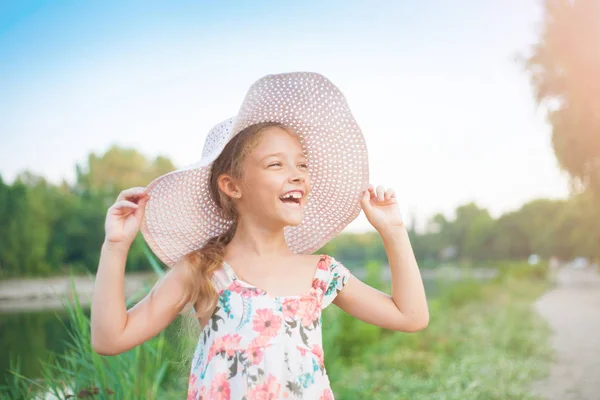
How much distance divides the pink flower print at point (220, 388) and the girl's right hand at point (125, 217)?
0.42 metres

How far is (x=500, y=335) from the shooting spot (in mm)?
6738

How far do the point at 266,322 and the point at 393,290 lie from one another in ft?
1.39

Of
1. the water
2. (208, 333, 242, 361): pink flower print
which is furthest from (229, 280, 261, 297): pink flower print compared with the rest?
the water

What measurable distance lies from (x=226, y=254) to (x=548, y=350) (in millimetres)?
5181

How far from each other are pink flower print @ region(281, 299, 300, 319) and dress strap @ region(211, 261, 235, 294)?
0.17 meters

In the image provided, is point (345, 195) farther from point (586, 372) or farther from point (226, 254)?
point (586, 372)

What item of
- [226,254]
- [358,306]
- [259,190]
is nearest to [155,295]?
[226,254]

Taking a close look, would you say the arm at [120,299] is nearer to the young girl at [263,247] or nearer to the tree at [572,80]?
the young girl at [263,247]

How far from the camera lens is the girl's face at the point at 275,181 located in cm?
161

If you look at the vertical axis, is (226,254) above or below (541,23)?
below

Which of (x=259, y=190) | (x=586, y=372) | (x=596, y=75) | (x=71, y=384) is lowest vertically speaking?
(x=71, y=384)

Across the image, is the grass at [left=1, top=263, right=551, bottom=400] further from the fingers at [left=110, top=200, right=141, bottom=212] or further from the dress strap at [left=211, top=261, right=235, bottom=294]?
the fingers at [left=110, top=200, right=141, bottom=212]

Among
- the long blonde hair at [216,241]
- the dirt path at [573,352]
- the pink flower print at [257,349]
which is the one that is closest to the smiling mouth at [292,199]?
the long blonde hair at [216,241]

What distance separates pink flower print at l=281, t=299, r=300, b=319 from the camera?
5.06ft
